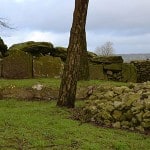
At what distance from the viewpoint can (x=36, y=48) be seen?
20.2 metres

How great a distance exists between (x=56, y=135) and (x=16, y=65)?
9.05m

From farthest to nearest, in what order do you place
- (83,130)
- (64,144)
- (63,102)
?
(63,102), (83,130), (64,144)

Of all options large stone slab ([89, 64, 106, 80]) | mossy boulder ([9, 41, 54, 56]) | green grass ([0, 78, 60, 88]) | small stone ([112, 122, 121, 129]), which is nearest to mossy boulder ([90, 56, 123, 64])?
large stone slab ([89, 64, 106, 80])

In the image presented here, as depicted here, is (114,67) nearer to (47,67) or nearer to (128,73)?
(128,73)

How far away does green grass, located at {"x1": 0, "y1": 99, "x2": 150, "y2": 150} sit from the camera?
8.45 metres

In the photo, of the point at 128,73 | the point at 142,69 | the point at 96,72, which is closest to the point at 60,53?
the point at 96,72

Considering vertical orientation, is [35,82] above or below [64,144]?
above

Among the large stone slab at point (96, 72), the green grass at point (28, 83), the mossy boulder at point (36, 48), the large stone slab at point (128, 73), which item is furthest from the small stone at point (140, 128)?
the large stone slab at point (128, 73)

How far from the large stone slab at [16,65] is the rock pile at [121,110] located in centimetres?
568

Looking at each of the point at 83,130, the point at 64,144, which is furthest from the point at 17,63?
the point at 64,144

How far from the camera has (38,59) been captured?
61.1ft

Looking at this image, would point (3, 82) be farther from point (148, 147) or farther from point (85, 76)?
point (148, 147)

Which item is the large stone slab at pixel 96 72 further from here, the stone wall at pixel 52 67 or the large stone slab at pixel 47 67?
the large stone slab at pixel 47 67

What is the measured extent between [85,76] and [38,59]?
2.34m
